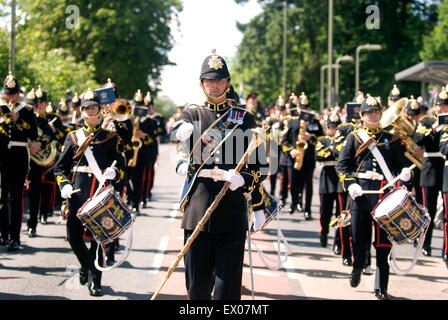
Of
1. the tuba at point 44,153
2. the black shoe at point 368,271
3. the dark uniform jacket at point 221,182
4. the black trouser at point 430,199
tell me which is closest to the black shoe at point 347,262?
the black shoe at point 368,271

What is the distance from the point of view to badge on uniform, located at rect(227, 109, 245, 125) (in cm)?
560

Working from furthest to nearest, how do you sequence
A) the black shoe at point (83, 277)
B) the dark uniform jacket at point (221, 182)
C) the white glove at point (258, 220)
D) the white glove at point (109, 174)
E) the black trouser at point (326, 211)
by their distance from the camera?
1. the black trouser at point (326, 211)
2. the black shoe at point (83, 277)
3. the white glove at point (109, 174)
4. the white glove at point (258, 220)
5. the dark uniform jacket at point (221, 182)

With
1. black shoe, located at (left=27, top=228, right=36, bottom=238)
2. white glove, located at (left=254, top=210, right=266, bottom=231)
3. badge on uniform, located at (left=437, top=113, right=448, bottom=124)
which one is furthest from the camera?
black shoe, located at (left=27, top=228, right=36, bottom=238)

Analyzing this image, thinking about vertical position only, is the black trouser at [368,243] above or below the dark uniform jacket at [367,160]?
below

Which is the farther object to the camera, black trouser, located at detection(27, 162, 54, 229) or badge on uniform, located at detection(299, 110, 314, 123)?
badge on uniform, located at detection(299, 110, 314, 123)

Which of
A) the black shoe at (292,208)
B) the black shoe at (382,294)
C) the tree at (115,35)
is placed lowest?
the black shoe at (292,208)

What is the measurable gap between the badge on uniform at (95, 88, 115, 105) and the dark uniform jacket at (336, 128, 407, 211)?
2.95 m

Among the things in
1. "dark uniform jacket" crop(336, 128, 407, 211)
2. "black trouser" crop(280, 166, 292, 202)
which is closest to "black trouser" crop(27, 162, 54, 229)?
"black trouser" crop(280, 166, 292, 202)

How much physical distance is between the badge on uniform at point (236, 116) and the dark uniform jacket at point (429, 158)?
217 inches

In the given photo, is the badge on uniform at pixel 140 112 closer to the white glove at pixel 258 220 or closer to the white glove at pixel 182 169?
the white glove at pixel 258 220

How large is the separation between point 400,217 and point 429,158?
11.8ft

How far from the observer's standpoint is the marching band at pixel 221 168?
5.51 m

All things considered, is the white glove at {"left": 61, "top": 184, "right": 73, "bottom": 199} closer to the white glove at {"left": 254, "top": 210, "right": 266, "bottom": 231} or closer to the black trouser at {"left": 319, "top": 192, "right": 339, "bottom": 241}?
the white glove at {"left": 254, "top": 210, "right": 266, "bottom": 231}

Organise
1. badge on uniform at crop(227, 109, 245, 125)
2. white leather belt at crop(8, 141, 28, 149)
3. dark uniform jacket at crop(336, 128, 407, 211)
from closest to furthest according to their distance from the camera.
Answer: badge on uniform at crop(227, 109, 245, 125) < dark uniform jacket at crop(336, 128, 407, 211) < white leather belt at crop(8, 141, 28, 149)
